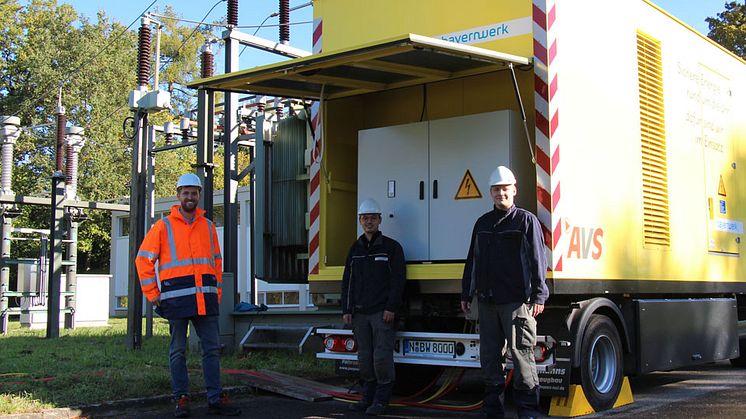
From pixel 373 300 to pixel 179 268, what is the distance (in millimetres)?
1622

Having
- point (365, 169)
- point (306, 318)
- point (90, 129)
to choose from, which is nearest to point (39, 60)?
point (90, 129)

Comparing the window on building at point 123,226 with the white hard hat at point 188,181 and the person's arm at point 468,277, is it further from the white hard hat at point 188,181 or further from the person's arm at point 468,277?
the person's arm at point 468,277

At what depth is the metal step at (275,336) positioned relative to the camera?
418 inches

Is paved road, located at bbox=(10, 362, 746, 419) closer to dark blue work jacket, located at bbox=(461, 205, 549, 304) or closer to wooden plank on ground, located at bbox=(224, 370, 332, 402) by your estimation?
wooden plank on ground, located at bbox=(224, 370, 332, 402)

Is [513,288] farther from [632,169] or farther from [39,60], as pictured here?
[39,60]

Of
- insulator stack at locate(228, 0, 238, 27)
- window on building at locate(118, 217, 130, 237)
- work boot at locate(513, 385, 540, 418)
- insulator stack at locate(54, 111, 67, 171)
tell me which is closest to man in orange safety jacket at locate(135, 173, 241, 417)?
work boot at locate(513, 385, 540, 418)

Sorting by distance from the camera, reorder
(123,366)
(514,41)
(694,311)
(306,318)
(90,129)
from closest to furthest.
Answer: (514,41) < (694,311) < (123,366) < (306,318) < (90,129)

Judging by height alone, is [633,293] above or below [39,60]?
below

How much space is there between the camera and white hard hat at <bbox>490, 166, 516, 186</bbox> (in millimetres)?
6316

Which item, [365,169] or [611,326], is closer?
[611,326]

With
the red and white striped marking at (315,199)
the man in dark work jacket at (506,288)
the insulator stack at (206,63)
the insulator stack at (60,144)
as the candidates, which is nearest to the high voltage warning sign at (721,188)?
the man in dark work jacket at (506,288)

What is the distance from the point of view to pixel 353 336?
7.32m

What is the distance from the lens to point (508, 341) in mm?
6238

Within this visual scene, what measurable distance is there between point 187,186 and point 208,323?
1.15 m
